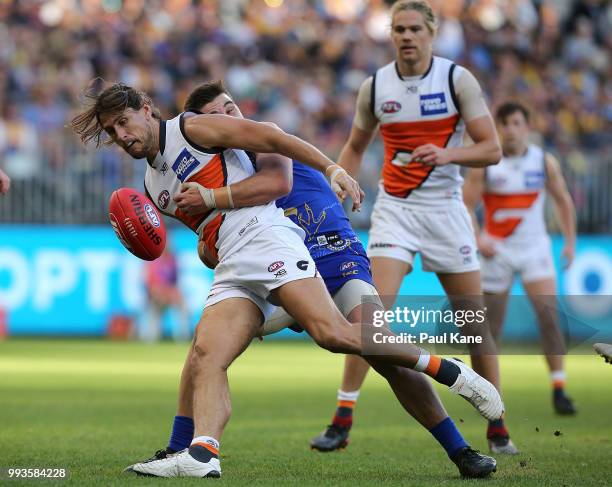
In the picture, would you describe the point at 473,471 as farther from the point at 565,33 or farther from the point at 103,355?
the point at 565,33

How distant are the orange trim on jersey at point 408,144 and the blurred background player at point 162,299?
1225 centimetres

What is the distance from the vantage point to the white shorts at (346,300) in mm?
7047

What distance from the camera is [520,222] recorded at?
12102 mm

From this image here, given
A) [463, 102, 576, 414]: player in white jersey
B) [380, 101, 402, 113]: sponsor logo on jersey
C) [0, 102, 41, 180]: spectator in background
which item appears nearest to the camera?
[380, 101, 402, 113]: sponsor logo on jersey

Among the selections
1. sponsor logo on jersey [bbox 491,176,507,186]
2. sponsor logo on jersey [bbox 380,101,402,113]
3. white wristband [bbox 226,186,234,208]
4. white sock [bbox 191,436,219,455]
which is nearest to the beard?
white wristband [bbox 226,186,234,208]

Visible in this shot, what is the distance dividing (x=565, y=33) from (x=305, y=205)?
22.4m

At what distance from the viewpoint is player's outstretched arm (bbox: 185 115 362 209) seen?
6.44 meters

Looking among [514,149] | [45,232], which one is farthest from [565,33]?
[514,149]

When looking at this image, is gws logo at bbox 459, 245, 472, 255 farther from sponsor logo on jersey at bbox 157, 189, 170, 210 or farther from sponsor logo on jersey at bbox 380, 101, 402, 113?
sponsor logo on jersey at bbox 157, 189, 170, 210

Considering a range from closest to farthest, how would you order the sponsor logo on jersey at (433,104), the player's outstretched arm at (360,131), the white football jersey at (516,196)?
1. the sponsor logo on jersey at (433,104)
2. the player's outstretched arm at (360,131)
3. the white football jersey at (516,196)

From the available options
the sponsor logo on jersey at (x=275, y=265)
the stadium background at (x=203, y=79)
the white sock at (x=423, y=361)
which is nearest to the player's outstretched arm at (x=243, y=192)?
the sponsor logo on jersey at (x=275, y=265)

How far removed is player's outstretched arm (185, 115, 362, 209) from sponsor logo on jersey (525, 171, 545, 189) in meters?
5.72

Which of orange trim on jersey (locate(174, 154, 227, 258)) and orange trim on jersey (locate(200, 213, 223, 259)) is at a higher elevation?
orange trim on jersey (locate(174, 154, 227, 258))

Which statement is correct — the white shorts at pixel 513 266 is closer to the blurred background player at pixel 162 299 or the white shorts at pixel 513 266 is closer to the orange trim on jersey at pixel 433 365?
the orange trim on jersey at pixel 433 365
